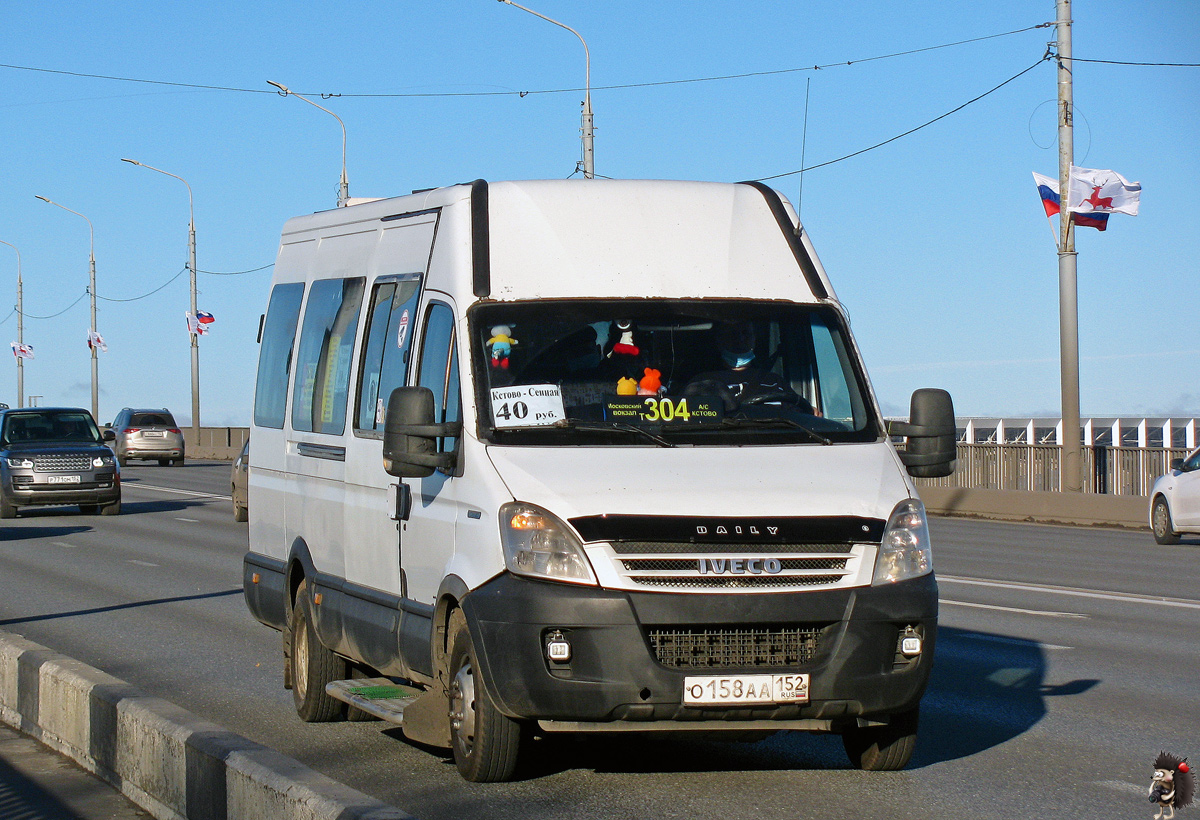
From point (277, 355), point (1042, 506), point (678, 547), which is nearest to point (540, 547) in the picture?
point (678, 547)

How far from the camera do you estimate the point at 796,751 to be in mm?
7523

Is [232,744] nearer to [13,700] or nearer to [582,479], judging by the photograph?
[582,479]

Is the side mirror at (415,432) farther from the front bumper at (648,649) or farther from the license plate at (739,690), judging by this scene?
the license plate at (739,690)

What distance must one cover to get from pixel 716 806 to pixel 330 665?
2.80 metres

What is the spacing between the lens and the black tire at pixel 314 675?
8406 millimetres

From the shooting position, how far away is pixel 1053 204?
2858cm

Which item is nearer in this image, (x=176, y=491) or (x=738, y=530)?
(x=738, y=530)

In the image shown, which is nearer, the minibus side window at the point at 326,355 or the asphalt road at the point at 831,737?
the asphalt road at the point at 831,737

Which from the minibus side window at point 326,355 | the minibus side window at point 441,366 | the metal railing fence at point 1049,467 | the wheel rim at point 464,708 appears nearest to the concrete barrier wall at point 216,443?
the metal railing fence at point 1049,467

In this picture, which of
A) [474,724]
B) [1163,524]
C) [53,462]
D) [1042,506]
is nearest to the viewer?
[474,724]

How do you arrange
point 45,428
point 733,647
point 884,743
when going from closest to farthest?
1. point 733,647
2. point 884,743
3. point 45,428

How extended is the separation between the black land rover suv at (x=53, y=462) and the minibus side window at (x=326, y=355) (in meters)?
19.0

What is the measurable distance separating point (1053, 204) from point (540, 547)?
954 inches

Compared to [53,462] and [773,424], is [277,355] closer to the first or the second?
[773,424]
